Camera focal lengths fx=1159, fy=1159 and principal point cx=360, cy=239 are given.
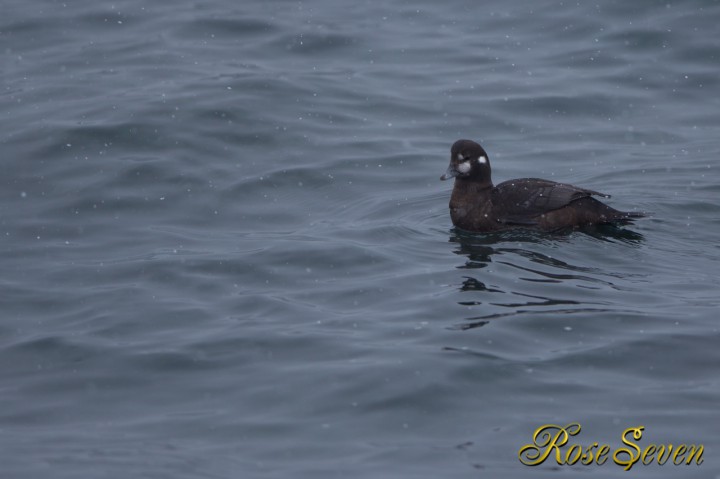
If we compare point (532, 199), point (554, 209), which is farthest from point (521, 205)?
point (554, 209)

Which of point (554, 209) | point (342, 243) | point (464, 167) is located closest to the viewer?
point (554, 209)

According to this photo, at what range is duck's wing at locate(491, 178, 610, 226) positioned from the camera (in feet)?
39.8

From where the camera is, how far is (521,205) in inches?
481

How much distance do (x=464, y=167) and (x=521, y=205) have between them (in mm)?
877

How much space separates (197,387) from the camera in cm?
904

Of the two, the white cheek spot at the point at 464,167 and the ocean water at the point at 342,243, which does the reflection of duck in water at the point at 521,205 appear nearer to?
the white cheek spot at the point at 464,167

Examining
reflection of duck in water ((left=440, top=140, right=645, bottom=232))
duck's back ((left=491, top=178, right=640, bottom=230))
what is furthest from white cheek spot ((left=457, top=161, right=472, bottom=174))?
duck's back ((left=491, top=178, right=640, bottom=230))

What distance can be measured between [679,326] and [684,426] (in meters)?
1.86

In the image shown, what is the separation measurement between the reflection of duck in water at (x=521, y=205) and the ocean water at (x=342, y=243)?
25 centimetres

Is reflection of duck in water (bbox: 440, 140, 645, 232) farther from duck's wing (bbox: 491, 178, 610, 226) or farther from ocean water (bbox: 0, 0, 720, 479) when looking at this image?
ocean water (bbox: 0, 0, 720, 479)

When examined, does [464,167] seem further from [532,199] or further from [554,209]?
[554,209]

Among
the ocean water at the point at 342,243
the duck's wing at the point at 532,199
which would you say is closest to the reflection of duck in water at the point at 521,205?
the duck's wing at the point at 532,199

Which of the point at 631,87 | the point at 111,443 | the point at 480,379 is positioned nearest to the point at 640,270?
the point at 480,379

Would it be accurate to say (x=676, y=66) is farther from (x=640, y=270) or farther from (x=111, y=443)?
(x=111, y=443)
